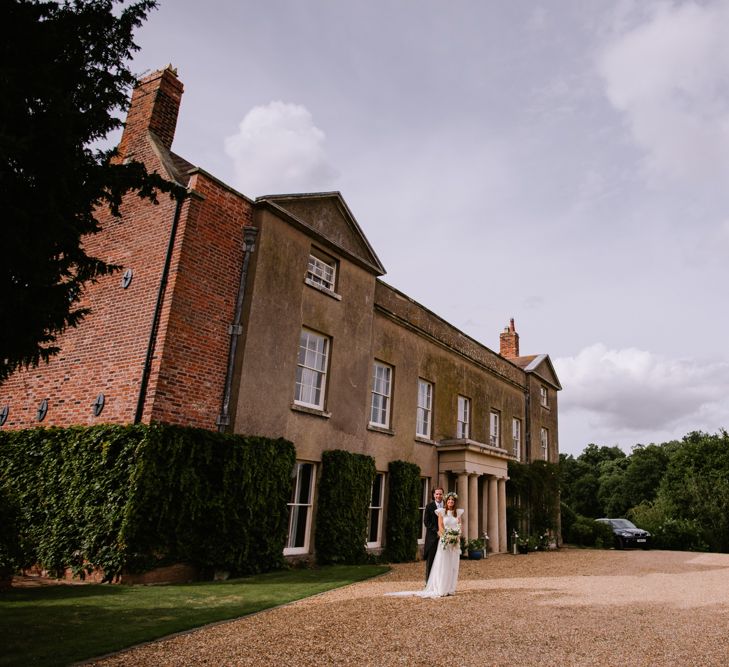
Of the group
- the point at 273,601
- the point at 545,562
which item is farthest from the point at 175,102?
the point at 545,562

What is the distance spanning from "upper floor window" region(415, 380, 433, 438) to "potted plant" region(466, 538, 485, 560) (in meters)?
3.60

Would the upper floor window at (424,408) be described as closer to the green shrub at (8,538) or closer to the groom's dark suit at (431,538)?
the groom's dark suit at (431,538)

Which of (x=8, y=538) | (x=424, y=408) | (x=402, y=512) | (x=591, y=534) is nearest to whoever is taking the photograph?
(x=8, y=538)

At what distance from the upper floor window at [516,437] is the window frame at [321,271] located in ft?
43.5

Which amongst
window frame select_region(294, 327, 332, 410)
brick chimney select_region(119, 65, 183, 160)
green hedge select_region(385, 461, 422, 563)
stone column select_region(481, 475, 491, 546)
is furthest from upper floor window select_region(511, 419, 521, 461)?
brick chimney select_region(119, 65, 183, 160)

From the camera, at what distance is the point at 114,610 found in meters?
7.57

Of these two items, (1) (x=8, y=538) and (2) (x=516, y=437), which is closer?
(1) (x=8, y=538)

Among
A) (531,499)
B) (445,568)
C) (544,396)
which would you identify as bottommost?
(445,568)

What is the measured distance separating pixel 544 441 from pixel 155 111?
23.1 m

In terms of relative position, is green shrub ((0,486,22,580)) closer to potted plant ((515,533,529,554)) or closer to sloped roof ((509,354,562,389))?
potted plant ((515,533,529,554))

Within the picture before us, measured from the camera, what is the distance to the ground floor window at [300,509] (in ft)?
43.2

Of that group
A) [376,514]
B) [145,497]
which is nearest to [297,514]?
[376,514]

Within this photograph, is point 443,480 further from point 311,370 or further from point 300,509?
point 311,370

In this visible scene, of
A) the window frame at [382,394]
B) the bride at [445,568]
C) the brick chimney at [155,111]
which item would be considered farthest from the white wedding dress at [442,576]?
the brick chimney at [155,111]
